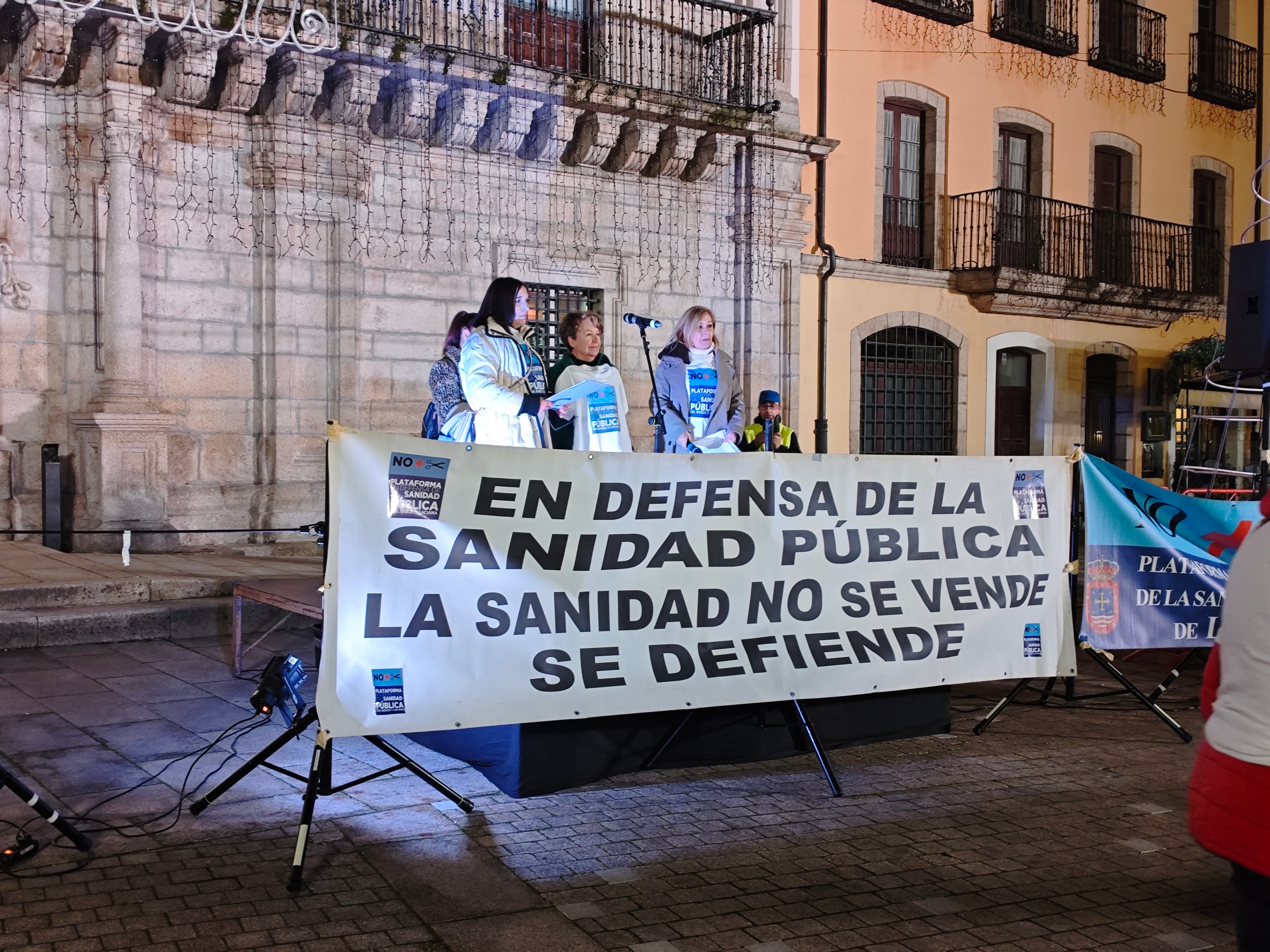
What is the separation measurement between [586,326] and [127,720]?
323cm

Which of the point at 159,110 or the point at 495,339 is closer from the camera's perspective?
the point at 495,339

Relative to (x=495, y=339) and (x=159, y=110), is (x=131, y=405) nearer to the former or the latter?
(x=159, y=110)

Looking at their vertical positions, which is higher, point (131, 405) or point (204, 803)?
point (131, 405)

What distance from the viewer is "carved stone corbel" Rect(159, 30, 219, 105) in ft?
39.5

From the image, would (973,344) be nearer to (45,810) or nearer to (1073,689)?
(1073,689)

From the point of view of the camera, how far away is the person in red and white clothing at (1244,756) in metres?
2.66

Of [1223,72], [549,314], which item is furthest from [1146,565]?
[1223,72]

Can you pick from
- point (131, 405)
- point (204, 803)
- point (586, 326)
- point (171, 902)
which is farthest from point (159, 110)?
point (171, 902)

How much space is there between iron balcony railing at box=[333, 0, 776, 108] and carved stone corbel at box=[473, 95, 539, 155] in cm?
47

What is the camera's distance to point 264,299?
13195 mm

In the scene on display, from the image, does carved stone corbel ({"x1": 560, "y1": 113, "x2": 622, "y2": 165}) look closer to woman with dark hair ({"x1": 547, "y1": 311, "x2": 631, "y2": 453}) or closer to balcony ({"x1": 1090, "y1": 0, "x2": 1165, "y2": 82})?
woman with dark hair ({"x1": 547, "y1": 311, "x2": 631, "y2": 453})

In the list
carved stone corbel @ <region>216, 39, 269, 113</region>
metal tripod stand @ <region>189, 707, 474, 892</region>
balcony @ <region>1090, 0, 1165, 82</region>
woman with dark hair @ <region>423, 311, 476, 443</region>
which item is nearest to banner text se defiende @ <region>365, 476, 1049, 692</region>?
metal tripod stand @ <region>189, 707, 474, 892</region>

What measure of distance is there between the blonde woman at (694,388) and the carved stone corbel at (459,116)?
656 centimetres

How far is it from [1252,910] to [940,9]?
1812 centimetres
